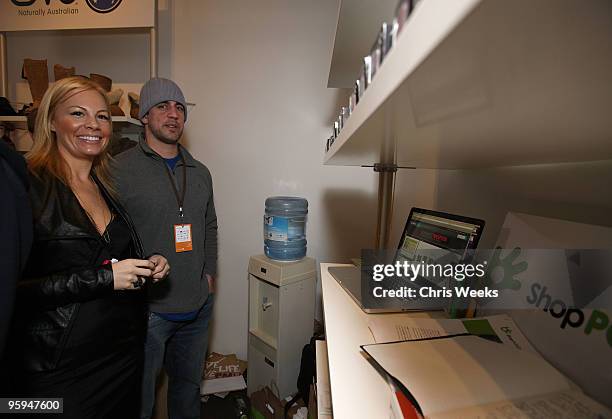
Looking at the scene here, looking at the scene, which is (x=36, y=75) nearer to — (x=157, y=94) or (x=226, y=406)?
(x=157, y=94)

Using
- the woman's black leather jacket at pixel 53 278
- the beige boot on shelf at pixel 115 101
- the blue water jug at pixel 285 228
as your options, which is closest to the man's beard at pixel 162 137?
the beige boot on shelf at pixel 115 101

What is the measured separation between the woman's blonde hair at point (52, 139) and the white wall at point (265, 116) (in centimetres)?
105

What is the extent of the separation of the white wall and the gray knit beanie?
0.61 metres

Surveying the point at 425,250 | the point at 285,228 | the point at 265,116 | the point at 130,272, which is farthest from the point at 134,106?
the point at 425,250

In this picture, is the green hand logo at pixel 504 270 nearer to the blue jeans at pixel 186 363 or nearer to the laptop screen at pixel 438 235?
the laptop screen at pixel 438 235

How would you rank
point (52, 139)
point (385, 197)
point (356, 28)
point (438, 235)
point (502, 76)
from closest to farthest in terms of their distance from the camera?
1. point (502, 76)
2. point (438, 235)
3. point (356, 28)
4. point (52, 139)
5. point (385, 197)

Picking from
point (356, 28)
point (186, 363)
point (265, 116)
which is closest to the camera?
point (356, 28)

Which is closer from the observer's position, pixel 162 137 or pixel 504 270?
pixel 504 270

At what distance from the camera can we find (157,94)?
64.6 inches

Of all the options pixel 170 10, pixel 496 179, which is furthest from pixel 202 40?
pixel 496 179

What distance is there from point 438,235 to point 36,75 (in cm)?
255

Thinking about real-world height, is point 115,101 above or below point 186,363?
above

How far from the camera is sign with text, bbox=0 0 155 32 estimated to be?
1.92 m

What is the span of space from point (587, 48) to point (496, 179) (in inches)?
28.2
